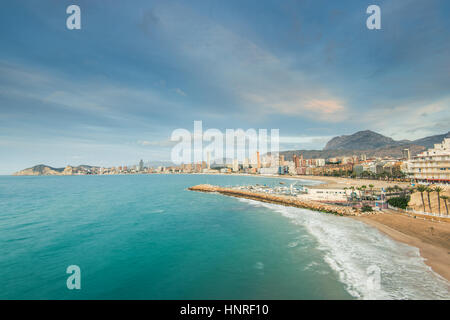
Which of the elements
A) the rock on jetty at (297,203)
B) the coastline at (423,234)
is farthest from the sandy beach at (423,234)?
the rock on jetty at (297,203)

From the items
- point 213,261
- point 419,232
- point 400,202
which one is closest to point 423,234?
point 419,232

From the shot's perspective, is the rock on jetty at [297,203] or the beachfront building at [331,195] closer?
the rock on jetty at [297,203]

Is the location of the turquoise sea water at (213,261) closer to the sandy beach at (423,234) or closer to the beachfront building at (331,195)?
the sandy beach at (423,234)

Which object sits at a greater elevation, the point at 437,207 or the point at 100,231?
the point at 437,207

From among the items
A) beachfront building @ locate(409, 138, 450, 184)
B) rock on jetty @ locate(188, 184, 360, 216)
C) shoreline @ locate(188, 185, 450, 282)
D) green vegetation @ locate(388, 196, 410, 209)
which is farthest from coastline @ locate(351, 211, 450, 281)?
beachfront building @ locate(409, 138, 450, 184)

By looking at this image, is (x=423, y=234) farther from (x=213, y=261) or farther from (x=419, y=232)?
(x=213, y=261)

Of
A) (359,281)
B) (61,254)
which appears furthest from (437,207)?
(61,254)
